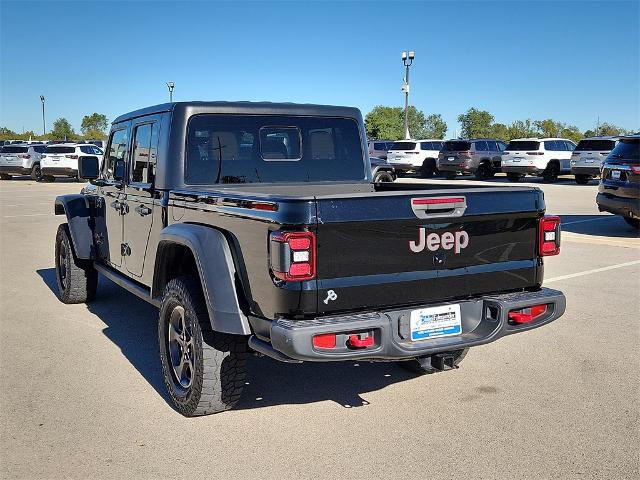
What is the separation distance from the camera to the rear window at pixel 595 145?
80.8 feet

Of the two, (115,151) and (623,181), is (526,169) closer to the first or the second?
(623,181)

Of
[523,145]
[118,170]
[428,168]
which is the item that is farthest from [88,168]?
[428,168]

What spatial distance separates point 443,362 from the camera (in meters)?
4.86

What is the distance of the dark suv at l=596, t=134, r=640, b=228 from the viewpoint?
11656 millimetres

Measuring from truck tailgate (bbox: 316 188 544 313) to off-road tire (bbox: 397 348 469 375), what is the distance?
A: 86 centimetres

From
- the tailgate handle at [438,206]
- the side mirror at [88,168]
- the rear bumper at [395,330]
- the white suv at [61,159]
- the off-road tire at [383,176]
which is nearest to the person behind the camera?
the rear bumper at [395,330]

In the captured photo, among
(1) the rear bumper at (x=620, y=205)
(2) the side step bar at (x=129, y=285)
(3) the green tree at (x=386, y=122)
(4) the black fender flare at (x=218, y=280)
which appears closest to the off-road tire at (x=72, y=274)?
(2) the side step bar at (x=129, y=285)

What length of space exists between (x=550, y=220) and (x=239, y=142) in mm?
2276

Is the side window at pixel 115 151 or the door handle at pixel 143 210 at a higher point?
the side window at pixel 115 151

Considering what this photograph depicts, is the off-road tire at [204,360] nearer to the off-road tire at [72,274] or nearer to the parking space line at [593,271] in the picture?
the off-road tire at [72,274]

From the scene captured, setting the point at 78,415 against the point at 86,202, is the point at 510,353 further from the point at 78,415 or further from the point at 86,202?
the point at 86,202

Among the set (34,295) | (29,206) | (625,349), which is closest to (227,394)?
(625,349)

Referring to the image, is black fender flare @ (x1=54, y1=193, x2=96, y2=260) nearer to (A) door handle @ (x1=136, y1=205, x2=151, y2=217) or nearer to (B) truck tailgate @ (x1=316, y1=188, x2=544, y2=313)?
(A) door handle @ (x1=136, y1=205, x2=151, y2=217)

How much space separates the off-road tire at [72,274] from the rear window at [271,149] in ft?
8.72
